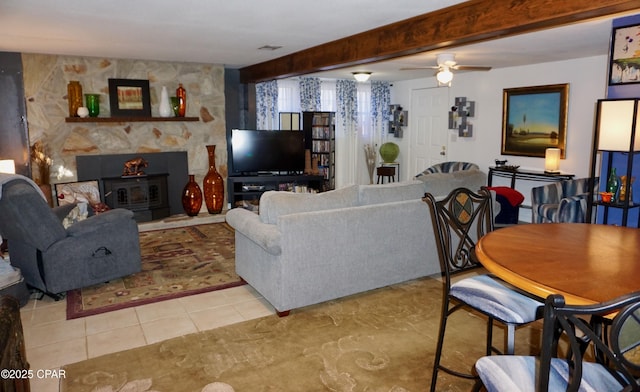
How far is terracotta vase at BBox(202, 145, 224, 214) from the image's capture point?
6695 millimetres

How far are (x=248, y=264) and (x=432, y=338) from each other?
1563mm

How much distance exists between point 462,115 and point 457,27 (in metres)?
4.45

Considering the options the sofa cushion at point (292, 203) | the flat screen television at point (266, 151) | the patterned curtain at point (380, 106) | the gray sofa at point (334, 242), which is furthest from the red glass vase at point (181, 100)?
the patterned curtain at point (380, 106)

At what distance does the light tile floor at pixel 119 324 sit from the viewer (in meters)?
2.79

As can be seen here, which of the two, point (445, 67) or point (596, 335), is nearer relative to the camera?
point (596, 335)

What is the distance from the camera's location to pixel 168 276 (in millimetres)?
4156

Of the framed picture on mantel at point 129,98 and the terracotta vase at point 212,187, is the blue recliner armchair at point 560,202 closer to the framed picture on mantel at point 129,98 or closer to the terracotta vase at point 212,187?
the terracotta vase at point 212,187

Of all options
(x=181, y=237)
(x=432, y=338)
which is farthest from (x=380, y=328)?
(x=181, y=237)

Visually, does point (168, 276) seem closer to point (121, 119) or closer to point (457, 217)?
point (457, 217)

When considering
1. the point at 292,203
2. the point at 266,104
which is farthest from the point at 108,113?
the point at 292,203

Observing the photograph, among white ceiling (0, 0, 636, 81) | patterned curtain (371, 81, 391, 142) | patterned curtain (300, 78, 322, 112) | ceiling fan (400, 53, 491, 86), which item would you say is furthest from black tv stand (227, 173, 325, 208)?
ceiling fan (400, 53, 491, 86)

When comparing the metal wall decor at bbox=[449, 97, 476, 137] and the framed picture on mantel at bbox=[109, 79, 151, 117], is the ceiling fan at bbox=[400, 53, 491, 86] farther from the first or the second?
the framed picture on mantel at bbox=[109, 79, 151, 117]

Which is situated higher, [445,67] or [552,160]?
[445,67]

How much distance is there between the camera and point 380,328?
311cm
